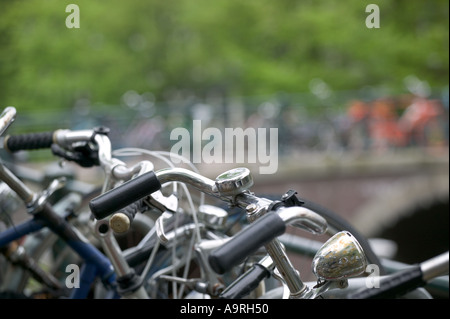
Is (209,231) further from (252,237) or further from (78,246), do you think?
(252,237)

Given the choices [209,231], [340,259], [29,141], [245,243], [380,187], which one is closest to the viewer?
[245,243]

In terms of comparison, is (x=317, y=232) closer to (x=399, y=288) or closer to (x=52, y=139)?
(x=399, y=288)

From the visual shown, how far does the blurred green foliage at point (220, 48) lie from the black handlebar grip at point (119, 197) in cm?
1363

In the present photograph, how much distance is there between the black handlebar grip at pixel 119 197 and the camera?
5.21 feet

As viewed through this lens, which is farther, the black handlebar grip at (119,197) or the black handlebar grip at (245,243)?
the black handlebar grip at (119,197)

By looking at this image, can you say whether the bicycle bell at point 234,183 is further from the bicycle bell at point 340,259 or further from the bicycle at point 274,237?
the bicycle bell at point 340,259

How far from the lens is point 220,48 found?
18969 mm

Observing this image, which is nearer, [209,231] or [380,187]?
[209,231]

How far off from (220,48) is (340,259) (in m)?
17.8

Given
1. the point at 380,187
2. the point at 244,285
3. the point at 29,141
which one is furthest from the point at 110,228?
the point at 380,187

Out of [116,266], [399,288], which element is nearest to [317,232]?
[399,288]

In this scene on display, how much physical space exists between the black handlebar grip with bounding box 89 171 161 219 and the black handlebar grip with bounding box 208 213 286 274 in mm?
394

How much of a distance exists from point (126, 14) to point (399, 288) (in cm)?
1753

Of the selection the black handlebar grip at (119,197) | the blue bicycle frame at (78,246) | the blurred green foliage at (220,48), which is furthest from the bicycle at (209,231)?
the blurred green foliage at (220,48)
